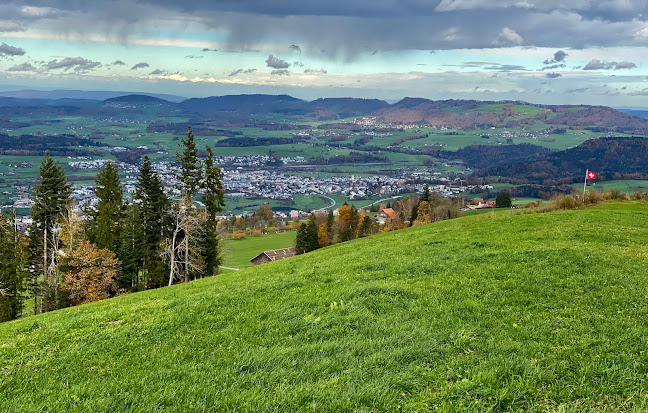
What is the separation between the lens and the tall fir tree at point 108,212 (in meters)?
42.0

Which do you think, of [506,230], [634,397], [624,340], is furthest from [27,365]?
[506,230]

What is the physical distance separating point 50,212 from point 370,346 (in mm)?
42967

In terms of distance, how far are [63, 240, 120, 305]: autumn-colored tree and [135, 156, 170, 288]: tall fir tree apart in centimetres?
353

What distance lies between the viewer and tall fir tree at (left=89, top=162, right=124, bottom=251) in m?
42.0

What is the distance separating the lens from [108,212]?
141 ft

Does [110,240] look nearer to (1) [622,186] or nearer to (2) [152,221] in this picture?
(2) [152,221]

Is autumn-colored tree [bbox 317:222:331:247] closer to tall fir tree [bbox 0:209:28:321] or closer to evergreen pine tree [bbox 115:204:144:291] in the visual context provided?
evergreen pine tree [bbox 115:204:144:291]

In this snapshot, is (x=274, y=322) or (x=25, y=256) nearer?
(x=274, y=322)

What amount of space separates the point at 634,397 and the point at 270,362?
6380mm

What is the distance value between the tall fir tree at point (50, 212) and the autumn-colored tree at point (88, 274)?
2.33m

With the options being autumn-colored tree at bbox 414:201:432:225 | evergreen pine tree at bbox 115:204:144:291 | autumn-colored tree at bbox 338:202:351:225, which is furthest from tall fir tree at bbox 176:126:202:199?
autumn-colored tree at bbox 338:202:351:225

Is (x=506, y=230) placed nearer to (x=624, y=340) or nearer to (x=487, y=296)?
(x=487, y=296)

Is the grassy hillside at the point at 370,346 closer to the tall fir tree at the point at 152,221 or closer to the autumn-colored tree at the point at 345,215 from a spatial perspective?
the tall fir tree at the point at 152,221

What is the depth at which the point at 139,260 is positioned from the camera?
43.6 metres
